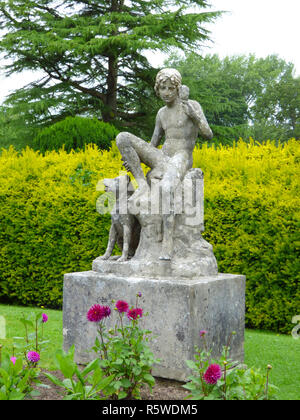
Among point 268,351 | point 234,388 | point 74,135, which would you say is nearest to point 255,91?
point 74,135

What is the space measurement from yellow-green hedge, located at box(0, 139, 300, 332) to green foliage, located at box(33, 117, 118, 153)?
Result: 241cm

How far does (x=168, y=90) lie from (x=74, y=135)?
728 cm

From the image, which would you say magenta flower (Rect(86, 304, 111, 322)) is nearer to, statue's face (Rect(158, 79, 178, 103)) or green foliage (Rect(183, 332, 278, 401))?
green foliage (Rect(183, 332, 278, 401))

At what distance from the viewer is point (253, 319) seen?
6.62m

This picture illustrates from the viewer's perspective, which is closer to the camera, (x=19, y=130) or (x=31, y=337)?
(x=31, y=337)

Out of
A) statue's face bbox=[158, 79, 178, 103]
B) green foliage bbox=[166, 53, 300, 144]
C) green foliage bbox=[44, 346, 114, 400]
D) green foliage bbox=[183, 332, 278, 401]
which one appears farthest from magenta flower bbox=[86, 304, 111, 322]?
green foliage bbox=[166, 53, 300, 144]

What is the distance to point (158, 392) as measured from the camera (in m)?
3.93

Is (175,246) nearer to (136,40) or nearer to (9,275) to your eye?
(9,275)

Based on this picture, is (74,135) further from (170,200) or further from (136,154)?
(170,200)

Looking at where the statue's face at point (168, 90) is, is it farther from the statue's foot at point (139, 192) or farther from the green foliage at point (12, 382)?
the green foliage at point (12, 382)

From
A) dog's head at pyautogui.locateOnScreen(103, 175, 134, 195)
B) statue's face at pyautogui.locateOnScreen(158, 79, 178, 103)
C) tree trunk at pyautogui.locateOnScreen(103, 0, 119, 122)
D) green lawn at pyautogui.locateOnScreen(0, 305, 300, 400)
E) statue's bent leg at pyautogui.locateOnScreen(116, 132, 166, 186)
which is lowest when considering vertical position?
green lawn at pyautogui.locateOnScreen(0, 305, 300, 400)

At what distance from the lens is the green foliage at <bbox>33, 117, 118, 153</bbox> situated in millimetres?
11734

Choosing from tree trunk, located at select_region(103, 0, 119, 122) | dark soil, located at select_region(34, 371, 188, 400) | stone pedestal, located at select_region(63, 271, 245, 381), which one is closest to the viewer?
dark soil, located at select_region(34, 371, 188, 400)
